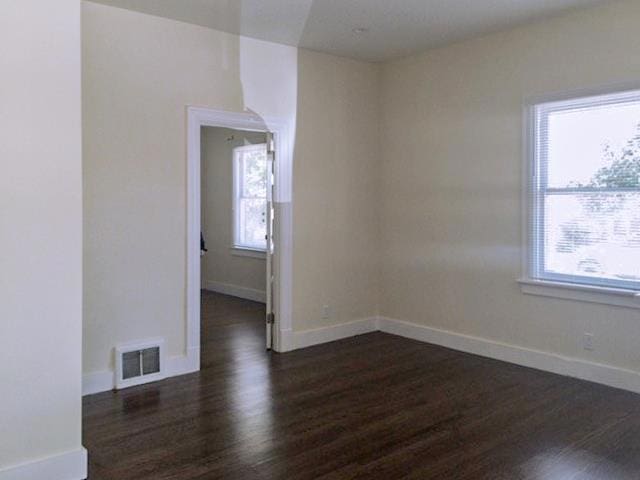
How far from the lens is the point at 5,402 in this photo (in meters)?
2.42

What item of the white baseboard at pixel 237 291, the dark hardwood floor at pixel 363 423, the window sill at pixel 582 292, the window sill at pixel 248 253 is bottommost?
the dark hardwood floor at pixel 363 423

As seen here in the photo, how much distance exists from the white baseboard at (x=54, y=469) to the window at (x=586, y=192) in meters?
3.52

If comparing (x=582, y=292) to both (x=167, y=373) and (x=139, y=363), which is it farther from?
(x=139, y=363)

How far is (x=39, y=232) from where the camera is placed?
2496 mm

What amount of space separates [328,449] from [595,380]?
7.53 ft

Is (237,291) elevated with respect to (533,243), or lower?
lower

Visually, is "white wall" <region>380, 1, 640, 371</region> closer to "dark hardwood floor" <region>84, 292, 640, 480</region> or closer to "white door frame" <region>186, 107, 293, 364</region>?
"dark hardwood floor" <region>84, 292, 640, 480</region>

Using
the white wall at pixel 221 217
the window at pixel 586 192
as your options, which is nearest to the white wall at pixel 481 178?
the window at pixel 586 192

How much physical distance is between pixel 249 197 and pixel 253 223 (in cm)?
38

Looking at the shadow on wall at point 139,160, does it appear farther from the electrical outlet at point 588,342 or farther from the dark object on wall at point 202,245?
the dark object on wall at point 202,245

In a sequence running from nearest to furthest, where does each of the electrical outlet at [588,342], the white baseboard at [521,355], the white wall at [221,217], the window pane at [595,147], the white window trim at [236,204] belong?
the window pane at [595,147], the white baseboard at [521,355], the electrical outlet at [588,342], the white wall at [221,217], the white window trim at [236,204]

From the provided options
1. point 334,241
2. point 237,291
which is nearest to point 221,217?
point 237,291

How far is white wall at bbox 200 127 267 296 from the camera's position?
788 centimetres

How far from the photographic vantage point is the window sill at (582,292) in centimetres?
392
